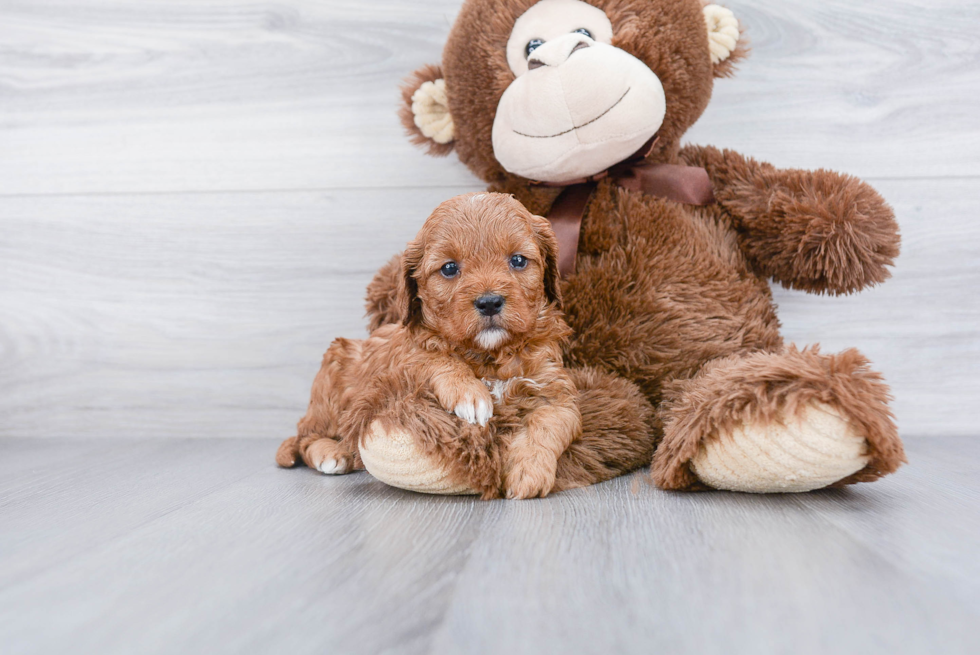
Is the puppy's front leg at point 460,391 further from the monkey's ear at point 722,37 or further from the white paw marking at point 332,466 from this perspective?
the monkey's ear at point 722,37

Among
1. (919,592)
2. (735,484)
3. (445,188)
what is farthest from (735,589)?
(445,188)

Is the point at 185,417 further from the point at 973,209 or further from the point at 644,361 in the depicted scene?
the point at 973,209

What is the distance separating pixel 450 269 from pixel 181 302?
0.97 meters

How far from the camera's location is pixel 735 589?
0.64 m

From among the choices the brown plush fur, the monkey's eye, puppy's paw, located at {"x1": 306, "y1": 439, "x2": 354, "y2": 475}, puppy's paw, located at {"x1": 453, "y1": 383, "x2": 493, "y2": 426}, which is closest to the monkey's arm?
the brown plush fur

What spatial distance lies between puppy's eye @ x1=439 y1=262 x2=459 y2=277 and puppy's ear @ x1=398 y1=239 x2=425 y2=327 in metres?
0.05

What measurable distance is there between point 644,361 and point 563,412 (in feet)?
0.80

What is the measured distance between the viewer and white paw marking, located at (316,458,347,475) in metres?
1.21

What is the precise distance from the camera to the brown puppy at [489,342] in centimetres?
96

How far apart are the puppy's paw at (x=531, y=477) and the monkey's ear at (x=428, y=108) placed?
69cm

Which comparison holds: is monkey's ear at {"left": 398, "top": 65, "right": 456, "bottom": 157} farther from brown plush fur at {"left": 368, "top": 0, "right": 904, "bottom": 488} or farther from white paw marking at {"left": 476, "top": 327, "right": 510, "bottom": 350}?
white paw marking at {"left": 476, "top": 327, "right": 510, "bottom": 350}

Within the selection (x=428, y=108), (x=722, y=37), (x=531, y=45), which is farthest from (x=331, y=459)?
(x=722, y=37)

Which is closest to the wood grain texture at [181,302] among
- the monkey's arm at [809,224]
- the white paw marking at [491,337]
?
the monkey's arm at [809,224]

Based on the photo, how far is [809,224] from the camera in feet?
3.87
